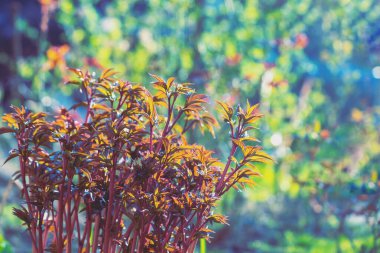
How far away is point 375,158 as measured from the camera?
456cm

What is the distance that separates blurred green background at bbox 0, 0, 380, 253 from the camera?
4227 mm

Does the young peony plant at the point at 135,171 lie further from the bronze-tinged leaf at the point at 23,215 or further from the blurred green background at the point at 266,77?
the blurred green background at the point at 266,77

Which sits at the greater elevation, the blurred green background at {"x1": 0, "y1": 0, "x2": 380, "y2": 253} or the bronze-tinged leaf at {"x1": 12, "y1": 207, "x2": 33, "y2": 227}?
the blurred green background at {"x1": 0, "y1": 0, "x2": 380, "y2": 253}

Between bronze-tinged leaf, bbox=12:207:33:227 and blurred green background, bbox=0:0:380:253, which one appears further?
blurred green background, bbox=0:0:380:253

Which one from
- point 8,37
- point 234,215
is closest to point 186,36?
point 234,215

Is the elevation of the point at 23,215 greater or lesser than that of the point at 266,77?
lesser

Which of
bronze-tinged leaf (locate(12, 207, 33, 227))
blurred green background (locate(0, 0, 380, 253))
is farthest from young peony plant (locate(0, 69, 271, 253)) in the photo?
blurred green background (locate(0, 0, 380, 253))

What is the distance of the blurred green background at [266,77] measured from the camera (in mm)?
4227

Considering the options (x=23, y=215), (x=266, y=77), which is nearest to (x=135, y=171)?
(x=23, y=215)

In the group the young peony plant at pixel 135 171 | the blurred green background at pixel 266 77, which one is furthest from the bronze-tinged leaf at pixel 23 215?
the blurred green background at pixel 266 77

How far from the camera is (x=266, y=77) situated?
434 cm

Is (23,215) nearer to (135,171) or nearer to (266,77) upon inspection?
(135,171)

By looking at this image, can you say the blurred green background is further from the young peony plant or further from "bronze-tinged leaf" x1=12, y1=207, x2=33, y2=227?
"bronze-tinged leaf" x1=12, y1=207, x2=33, y2=227

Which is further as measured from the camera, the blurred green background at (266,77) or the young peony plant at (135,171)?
the blurred green background at (266,77)
